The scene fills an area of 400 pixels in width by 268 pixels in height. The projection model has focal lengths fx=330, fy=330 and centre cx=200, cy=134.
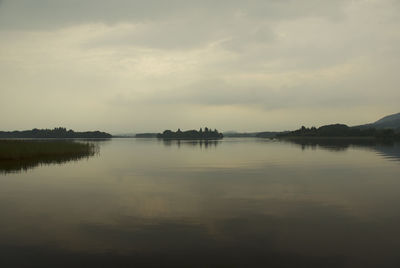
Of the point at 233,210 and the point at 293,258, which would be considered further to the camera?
the point at 233,210

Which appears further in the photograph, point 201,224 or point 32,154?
point 32,154

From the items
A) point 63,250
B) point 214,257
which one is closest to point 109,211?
point 63,250

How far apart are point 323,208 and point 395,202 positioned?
529 cm

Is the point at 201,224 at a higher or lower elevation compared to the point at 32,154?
lower

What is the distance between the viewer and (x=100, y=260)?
11.4m

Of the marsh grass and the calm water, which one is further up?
the marsh grass

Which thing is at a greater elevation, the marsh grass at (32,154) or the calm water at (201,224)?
the marsh grass at (32,154)

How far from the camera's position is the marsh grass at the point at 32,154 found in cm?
4425

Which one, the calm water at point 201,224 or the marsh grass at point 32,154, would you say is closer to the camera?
the calm water at point 201,224

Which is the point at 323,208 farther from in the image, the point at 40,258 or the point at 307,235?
the point at 40,258

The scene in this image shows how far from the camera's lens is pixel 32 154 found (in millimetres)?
55531

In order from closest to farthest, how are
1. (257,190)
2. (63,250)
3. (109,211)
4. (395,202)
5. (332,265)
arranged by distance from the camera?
(332,265), (63,250), (109,211), (395,202), (257,190)

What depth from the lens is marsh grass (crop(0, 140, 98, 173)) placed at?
44253 millimetres

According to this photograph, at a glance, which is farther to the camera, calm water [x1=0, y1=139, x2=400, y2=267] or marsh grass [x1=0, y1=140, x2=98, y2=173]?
marsh grass [x1=0, y1=140, x2=98, y2=173]
